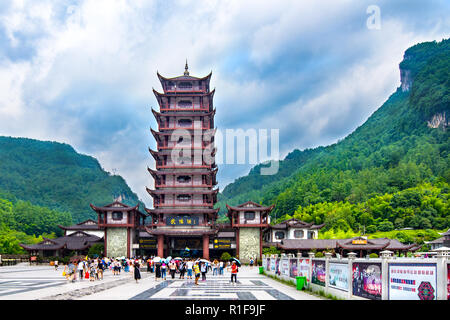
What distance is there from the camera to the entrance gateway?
50062 millimetres

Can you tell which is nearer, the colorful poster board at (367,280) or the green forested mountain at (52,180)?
the colorful poster board at (367,280)

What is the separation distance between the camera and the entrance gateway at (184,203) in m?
50.1

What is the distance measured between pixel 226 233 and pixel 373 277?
4569 cm

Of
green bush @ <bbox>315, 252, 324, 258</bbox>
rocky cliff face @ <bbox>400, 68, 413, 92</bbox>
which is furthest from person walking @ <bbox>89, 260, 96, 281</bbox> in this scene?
Answer: rocky cliff face @ <bbox>400, 68, 413, 92</bbox>

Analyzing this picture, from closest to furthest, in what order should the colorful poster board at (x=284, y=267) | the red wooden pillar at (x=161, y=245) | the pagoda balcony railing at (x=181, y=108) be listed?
the colorful poster board at (x=284, y=267) → the red wooden pillar at (x=161, y=245) → the pagoda balcony railing at (x=181, y=108)

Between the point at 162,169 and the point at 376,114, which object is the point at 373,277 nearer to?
the point at 162,169

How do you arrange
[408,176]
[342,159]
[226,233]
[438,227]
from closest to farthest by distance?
1. [226,233]
2. [438,227]
3. [408,176]
4. [342,159]

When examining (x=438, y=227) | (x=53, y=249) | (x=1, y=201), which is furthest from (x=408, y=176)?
(x=1, y=201)

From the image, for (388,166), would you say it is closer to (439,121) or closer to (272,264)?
(439,121)

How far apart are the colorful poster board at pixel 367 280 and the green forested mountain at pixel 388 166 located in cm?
7008

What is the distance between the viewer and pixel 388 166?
121500 millimetres

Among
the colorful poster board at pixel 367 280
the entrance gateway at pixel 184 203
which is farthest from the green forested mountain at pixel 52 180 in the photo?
the colorful poster board at pixel 367 280

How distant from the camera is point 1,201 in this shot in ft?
316

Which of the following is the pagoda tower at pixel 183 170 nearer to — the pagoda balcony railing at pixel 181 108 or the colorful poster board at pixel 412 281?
the pagoda balcony railing at pixel 181 108
